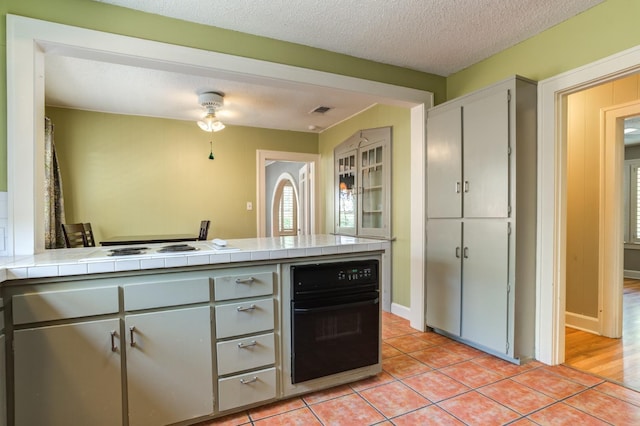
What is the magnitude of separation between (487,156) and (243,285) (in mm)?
2033

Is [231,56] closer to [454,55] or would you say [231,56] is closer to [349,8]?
[349,8]

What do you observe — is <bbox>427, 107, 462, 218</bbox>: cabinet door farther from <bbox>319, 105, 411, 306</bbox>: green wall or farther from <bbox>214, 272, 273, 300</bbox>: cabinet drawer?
<bbox>214, 272, 273, 300</bbox>: cabinet drawer

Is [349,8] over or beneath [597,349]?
over

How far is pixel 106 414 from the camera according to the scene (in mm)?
1606

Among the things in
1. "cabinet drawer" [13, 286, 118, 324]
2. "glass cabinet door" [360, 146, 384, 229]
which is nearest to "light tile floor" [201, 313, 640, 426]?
"cabinet drawer" [13, 286, 118, 324]

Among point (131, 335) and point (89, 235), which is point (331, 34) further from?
point (89, 235)

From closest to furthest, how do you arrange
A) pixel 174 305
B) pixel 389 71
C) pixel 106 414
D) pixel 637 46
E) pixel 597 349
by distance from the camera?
1. pixel 106 414
2. pixel 174 305
3. pixel 637 46
4. pixel 597 349
5. pixel 389 71

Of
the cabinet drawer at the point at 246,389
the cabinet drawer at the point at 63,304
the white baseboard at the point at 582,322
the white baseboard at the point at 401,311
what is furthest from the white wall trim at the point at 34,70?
the white baseboard at the point at 582,322

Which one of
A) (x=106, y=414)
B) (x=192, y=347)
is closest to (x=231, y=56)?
(x=192, y=347)

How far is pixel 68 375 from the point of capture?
5.06 feet

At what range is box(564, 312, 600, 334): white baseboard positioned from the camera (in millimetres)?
3127

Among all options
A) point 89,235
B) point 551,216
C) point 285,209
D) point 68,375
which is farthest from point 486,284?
point 285,209

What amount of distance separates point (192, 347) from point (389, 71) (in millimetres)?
2676

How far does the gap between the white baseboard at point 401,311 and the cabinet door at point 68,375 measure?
2755mm
